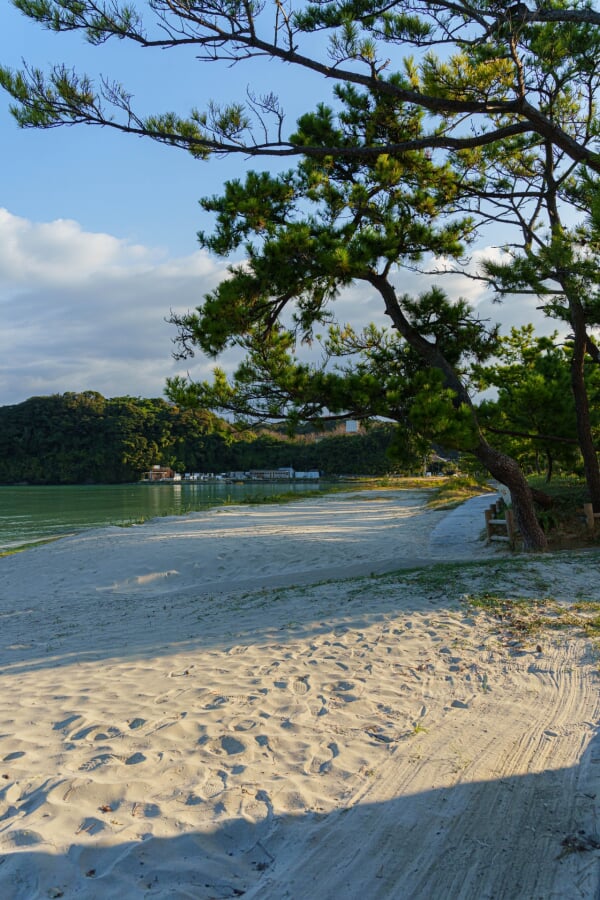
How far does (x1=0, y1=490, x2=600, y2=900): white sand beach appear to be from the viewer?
91.4 inches

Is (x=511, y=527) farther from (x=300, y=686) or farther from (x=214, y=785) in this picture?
(x=214, y=785)

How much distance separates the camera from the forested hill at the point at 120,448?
8856 cm

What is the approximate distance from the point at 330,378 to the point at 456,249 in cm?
313

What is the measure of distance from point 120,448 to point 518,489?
85.5 m

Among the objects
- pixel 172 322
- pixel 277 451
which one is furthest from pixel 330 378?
pixel 277 451

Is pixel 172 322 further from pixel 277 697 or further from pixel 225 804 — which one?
pixel 225 804

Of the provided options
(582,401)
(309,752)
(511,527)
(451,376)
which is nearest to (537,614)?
(309,752)

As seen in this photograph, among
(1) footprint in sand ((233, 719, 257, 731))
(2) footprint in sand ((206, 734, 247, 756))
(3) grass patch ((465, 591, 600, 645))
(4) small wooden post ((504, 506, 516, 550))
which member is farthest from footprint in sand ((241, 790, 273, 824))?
(4) small wooden post ((504, 506, 516, 550))

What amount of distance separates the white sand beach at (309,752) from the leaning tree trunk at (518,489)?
277 cm

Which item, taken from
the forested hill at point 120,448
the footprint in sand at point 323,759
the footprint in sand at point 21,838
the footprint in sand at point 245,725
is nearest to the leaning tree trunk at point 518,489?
the footprint in sand at point 245,725

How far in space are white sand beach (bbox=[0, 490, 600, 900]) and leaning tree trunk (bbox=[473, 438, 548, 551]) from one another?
2772mm

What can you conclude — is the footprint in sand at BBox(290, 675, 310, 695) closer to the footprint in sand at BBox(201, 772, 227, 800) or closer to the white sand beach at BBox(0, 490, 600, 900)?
the white sand beach at BBox(0, 490, 600, 900)

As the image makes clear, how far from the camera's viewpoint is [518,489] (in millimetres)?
10398

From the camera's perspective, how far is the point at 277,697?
13.5 ft
